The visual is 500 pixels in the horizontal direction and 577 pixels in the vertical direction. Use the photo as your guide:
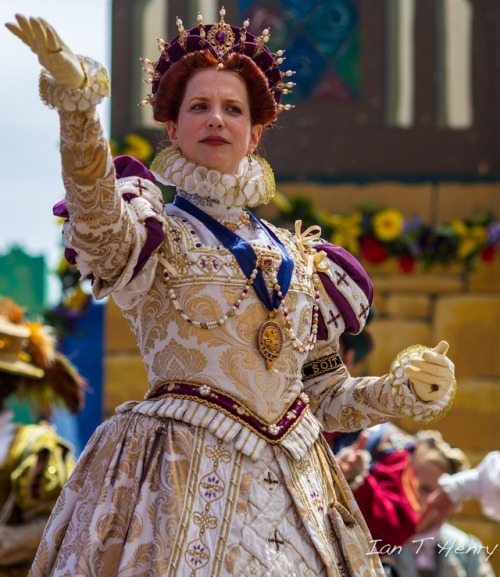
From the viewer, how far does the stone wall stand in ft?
24.1

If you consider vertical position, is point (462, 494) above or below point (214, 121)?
below

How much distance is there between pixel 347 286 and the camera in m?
3.42

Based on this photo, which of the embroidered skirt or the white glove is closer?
the embroidered skirt

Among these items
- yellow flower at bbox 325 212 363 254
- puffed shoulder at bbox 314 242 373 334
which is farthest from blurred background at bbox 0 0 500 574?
puffed shoulder at bbox 314 242 373 334

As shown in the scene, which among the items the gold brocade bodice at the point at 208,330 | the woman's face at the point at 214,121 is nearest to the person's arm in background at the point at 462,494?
the gold brocade bodice at the point at 208,330

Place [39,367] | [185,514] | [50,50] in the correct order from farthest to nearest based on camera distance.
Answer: [39,367]
[185,514]
[50,50]

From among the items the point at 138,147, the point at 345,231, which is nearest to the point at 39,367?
the point at 138,147

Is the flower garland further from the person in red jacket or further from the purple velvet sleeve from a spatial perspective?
the purple velvet sleeve

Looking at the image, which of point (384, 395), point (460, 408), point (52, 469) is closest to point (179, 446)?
point (384, 395)

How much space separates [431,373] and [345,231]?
4195mm

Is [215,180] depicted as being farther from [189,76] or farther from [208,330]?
[208,330]

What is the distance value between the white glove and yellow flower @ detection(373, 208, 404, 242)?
13.7 ft

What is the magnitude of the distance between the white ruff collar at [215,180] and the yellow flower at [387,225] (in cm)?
407

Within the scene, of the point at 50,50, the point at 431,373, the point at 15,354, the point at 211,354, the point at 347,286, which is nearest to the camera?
the point at 50,50
